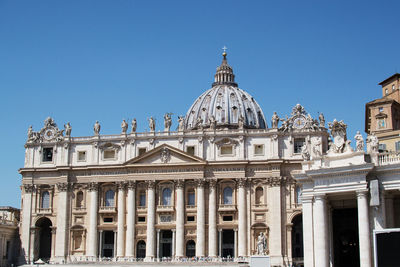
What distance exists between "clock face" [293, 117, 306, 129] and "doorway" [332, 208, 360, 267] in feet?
128

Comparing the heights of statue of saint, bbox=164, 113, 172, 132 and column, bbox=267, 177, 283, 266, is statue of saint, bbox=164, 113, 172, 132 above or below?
above

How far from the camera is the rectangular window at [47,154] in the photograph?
93062mm

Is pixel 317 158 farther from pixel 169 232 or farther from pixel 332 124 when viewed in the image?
pixel 169 232

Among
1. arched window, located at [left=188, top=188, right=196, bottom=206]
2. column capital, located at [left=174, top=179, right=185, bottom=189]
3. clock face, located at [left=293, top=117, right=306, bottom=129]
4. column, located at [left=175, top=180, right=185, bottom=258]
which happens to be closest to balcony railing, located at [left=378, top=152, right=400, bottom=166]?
clock face, located at [left=293, top=117, right=306, bottom=129]

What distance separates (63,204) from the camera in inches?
3529

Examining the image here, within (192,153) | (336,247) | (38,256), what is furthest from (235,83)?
(336,247)

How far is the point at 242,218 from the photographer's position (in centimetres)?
8388

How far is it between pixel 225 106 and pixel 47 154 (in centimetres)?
4718

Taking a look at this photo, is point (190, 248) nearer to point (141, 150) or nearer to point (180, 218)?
point (180, 218)

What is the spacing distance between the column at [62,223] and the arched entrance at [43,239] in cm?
326

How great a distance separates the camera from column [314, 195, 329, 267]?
42.1 meters

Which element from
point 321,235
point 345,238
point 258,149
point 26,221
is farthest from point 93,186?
point 321,235

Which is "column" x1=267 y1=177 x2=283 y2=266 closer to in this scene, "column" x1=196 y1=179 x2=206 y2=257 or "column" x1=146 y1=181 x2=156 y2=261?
"column" x1=196 y1=179 x2=206 y2=257

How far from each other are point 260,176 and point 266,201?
3.33 meters
